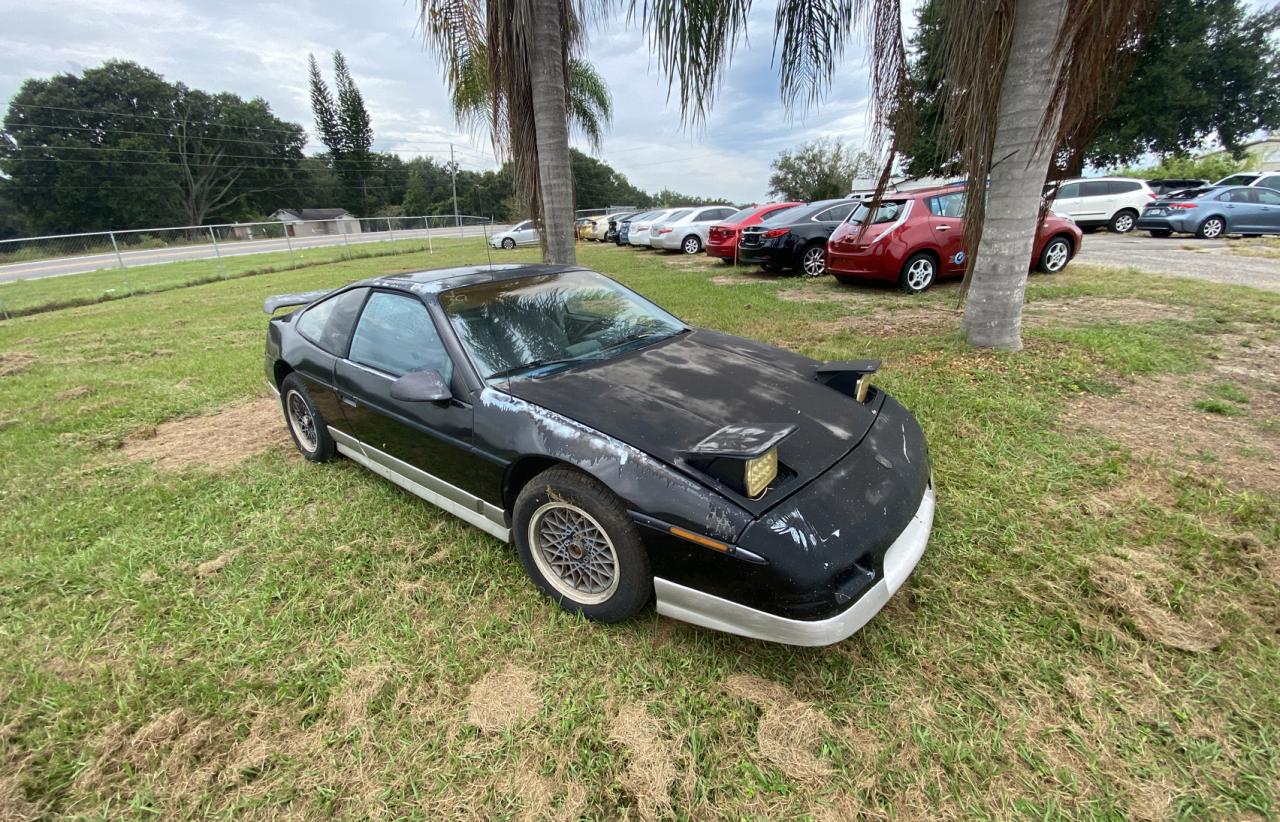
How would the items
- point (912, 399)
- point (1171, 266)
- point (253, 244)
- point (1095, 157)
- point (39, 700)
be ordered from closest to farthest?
point (39, 700) < point (912, 399) < point (1171, 266) < point (253, 244) < point (1095, 157)

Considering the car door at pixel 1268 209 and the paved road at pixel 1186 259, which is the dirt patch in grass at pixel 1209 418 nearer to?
the paved road at pixel 1186 259

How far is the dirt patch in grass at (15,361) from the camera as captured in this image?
6383mm

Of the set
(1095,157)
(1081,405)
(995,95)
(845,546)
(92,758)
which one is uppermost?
(1095,157)

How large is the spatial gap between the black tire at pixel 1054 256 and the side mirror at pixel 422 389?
373 inches

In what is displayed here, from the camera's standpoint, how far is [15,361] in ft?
22.3

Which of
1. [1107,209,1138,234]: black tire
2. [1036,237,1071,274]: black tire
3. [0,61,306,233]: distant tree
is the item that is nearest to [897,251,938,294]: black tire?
[1036,237,1071,274]: black tire

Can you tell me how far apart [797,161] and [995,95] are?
5298 cm

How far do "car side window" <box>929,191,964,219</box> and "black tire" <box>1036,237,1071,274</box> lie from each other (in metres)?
1.90

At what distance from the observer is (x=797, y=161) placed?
50.9 meters

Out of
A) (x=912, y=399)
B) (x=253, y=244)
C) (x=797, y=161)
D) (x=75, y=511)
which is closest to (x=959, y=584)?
(x=912, y=399)

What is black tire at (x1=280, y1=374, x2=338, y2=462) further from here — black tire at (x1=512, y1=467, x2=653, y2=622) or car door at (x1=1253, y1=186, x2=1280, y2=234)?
car door at (x1=1253, y1=186, x2=1280, y2=234)

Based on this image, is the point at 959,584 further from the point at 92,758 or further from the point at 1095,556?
the point at 92,758

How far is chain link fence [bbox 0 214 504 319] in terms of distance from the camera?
13.8m

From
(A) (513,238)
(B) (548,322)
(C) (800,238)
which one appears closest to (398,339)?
(B) (548,322)
